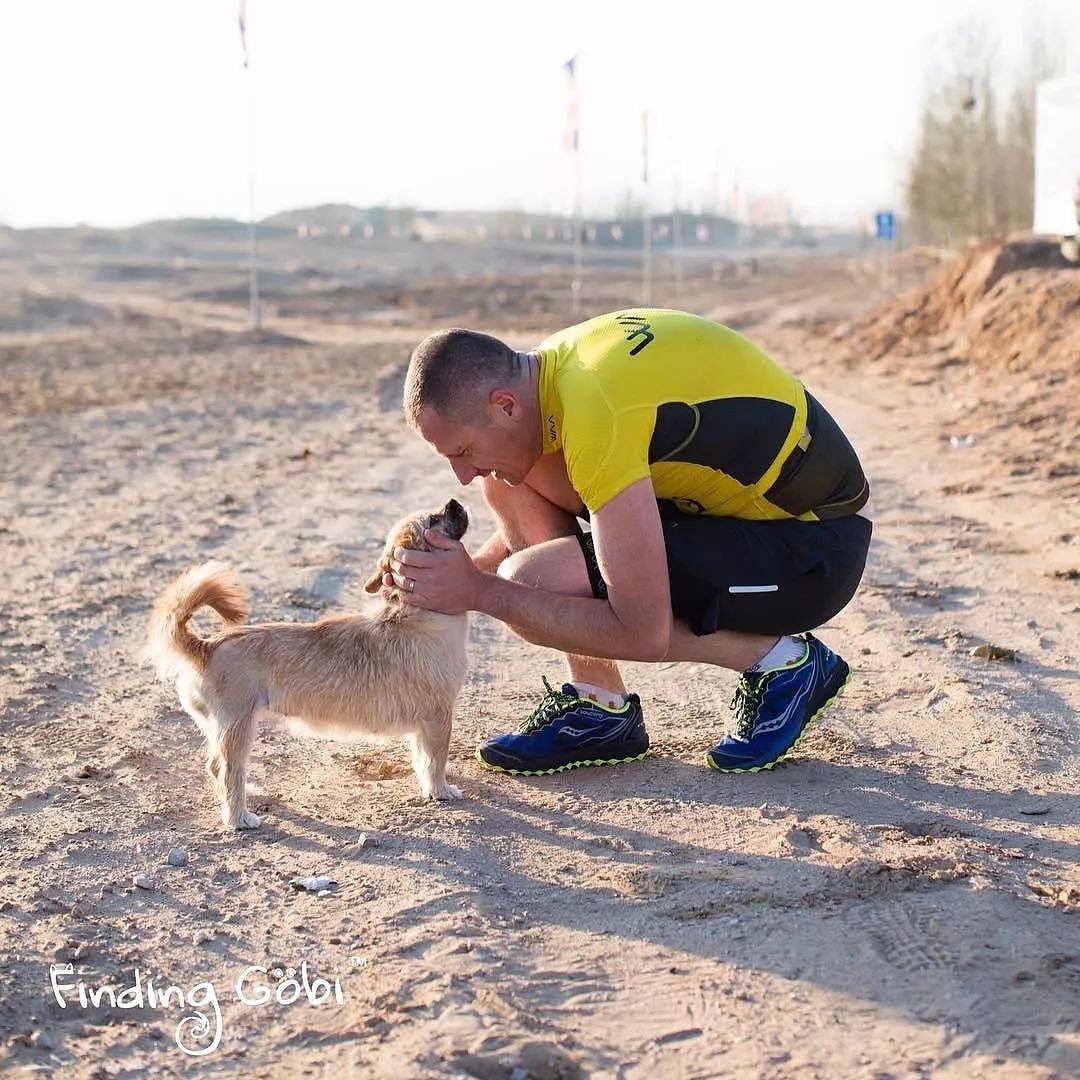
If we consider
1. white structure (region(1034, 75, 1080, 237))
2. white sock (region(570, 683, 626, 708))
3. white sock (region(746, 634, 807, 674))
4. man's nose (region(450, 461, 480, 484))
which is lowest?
white sock (region(570, 683, 626, 708))

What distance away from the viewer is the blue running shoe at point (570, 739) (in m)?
4.66

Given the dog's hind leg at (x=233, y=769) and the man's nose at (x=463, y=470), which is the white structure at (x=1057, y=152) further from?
the dog's hind leg at (x=233, y=769)

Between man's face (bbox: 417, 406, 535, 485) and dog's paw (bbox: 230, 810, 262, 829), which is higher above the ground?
man's face (bbox: 417, 406, 535, 485)

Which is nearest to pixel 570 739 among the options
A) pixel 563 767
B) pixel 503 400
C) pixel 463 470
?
pixel 563 767

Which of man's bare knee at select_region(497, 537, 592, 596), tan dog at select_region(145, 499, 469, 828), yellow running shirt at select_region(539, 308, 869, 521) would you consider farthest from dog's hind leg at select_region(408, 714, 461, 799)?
yellow running shirt at select_region(539, 308, 869, 521)

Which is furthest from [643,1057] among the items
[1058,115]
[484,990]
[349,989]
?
[1058,115]

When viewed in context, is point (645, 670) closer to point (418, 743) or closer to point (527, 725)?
point (527, 725)

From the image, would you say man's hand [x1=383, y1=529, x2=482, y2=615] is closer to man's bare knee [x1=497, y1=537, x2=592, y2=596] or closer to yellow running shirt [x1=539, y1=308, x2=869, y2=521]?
man's bare knee [x1=497, y1=537, x2=592, y2=596]

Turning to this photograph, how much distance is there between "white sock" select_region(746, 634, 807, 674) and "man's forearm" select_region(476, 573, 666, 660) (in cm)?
50

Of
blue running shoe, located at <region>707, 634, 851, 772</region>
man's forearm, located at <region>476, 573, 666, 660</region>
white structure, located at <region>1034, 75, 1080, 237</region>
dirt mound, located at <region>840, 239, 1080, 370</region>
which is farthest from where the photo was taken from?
white structure, located at <region>1034, 75, 1080, 237</region>

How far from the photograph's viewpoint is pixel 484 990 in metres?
3.17

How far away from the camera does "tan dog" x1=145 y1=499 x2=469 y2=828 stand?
4.34 meters

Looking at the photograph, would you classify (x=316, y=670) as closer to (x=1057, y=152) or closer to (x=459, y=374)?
(x=459, y=374)

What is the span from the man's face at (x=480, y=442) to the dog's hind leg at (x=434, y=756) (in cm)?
82
